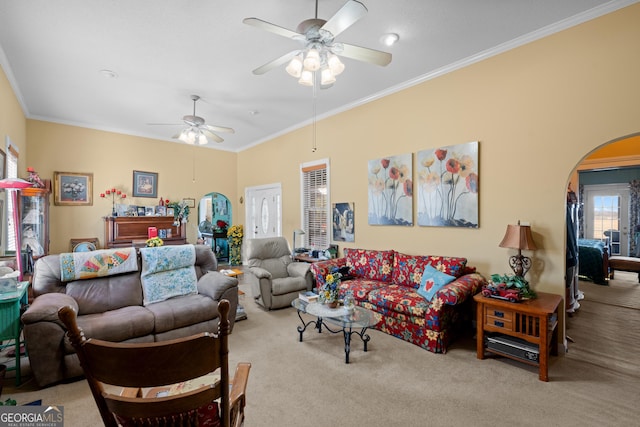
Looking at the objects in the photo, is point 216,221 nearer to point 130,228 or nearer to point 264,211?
point 264,211

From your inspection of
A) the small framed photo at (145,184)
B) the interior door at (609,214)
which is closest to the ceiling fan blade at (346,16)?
the small framed photo at (145,184)

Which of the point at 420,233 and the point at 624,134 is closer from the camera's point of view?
the point at 624,134

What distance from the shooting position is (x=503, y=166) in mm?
3369

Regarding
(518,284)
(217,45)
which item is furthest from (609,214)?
(217,45)

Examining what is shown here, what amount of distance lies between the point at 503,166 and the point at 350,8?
8.25 feet

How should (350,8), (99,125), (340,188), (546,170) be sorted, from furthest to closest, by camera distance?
(99,125)
(340,188)
(546,170)
(350,8)

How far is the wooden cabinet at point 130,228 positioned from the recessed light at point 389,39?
5982 mm

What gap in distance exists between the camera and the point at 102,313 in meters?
2.95

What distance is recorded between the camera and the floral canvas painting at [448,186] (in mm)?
3590

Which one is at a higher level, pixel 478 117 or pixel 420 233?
pixel 478 117

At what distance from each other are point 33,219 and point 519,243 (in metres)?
6.42

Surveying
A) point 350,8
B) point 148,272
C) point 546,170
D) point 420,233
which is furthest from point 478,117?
point 148,272

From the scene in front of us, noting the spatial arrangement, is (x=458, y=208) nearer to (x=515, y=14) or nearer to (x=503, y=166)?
(x=503, y=166)

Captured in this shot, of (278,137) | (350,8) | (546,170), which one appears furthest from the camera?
(278,137)
